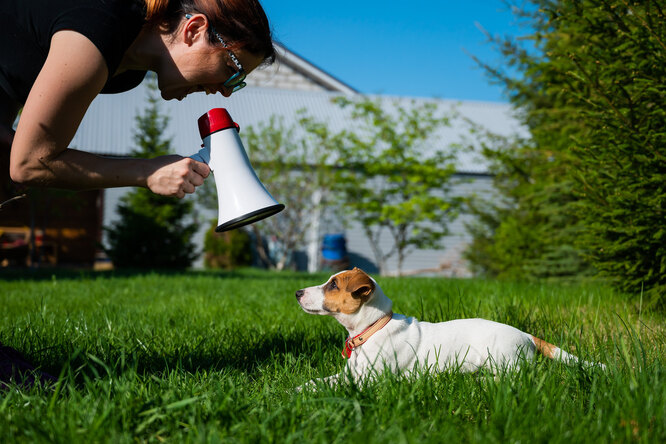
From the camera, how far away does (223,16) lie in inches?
75.2

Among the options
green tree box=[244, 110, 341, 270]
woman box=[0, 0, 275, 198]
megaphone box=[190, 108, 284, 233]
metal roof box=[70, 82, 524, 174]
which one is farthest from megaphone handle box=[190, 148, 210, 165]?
metal roof box=[70, 82, 524, 174]

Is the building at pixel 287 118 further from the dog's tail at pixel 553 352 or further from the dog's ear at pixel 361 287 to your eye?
the dog's ear at pixel 361 287

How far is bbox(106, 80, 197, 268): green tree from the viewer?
13391 mm

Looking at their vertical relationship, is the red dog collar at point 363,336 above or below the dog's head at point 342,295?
below

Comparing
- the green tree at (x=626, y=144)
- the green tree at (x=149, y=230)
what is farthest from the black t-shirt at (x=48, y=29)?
the green tree at (x=149, y=230)

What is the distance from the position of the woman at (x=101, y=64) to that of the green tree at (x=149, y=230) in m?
11.8

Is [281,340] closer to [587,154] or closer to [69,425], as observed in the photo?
[69,425]

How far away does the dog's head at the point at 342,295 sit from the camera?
2.79m

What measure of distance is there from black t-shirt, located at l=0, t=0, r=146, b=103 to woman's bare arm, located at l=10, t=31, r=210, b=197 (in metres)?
0.05

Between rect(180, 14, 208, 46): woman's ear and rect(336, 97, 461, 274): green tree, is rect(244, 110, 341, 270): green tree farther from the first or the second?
rect(180, 14, 208, 46): woman's ear

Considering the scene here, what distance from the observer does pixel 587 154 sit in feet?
14.1

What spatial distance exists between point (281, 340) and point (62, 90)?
211 centimetres

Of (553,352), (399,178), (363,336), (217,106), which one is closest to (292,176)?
(399,178)

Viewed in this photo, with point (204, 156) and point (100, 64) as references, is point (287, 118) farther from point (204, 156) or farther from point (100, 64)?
point (100, 64)
